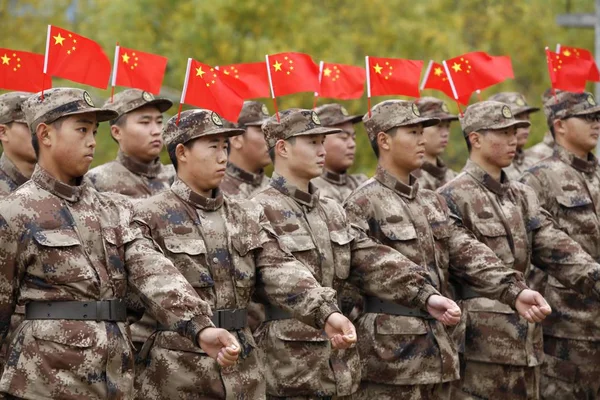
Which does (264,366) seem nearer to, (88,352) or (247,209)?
(247,209)

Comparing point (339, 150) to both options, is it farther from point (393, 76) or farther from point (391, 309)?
point (391, 309)

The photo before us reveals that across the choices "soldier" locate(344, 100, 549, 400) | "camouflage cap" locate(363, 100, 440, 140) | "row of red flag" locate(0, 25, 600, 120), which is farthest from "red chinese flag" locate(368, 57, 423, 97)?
"soldier" locate(344, 100, 549, 400)

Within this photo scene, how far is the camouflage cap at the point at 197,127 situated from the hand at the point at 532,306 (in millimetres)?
2384

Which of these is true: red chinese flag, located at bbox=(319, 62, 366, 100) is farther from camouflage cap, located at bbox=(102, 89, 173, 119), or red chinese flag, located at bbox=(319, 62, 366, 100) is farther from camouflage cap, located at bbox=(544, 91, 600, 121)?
camouflage cap, located at bbox=(544, 91, 600, 121)

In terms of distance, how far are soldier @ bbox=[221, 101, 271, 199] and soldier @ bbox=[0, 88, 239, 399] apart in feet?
14.4

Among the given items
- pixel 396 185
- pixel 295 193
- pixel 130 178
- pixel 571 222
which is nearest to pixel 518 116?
pixel 571 222

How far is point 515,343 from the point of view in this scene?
1032cm

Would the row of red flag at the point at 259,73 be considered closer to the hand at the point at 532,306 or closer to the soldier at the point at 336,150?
the soldier at the point at 336,150

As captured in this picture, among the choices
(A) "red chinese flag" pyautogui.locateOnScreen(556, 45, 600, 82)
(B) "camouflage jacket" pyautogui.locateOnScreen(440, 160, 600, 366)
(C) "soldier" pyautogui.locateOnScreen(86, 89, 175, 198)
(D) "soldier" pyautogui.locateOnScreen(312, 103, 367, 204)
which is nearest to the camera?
(B) "camouflage jacket" pyautogui.locateOnScreen(440, 160, 600, 366)

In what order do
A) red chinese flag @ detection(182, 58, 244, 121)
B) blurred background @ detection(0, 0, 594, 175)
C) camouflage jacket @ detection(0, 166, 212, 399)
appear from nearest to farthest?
1. camouflage jacket @ detection(0, 166, 212, 399)
2. red chinese flag @ detection(182, 58, 244, 121)
3. blurred background @ detection(0, 0, 594, 175)

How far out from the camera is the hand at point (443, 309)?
28.1 ft

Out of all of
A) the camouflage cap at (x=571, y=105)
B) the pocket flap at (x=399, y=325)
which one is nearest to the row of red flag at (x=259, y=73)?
the camouflage cap at (x=571, y=105)

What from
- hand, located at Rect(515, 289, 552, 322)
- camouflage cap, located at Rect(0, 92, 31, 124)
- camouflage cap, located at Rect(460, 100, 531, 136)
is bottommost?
hand, located at Rect(515, 289, 552, 322)

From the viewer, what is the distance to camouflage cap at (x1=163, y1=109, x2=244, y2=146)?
27.4 feet
